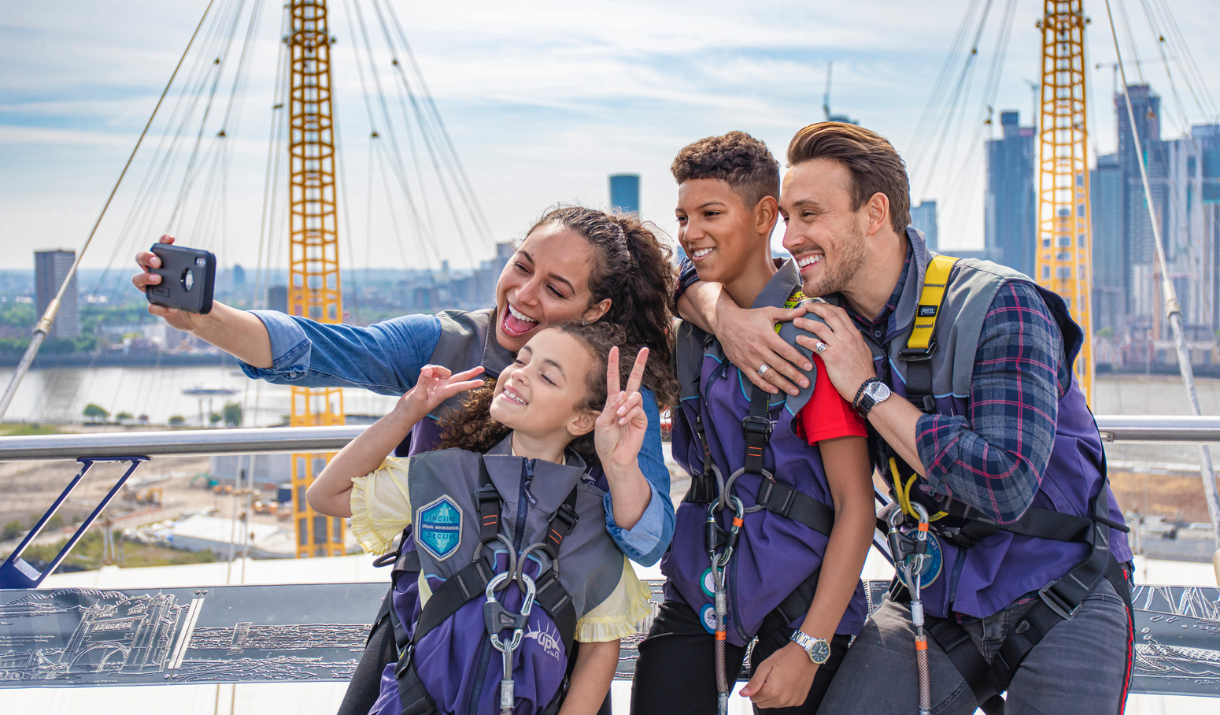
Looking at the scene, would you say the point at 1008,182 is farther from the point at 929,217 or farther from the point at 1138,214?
the point at 1138,214

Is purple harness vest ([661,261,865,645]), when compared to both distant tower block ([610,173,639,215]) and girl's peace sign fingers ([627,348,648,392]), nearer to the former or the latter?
girl's peace sign fingers ([627,348,648,392])

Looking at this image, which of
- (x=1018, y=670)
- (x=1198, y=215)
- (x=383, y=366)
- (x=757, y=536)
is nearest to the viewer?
(x=1018, y=670)

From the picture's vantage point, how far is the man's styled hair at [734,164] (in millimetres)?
2043

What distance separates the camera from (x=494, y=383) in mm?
1947

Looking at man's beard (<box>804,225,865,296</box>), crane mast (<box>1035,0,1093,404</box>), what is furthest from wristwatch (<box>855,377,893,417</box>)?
crane mast (<box>1035,0,1093,404</box>)

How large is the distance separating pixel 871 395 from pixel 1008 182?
99.1 meters

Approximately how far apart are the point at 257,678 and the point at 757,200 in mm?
1869

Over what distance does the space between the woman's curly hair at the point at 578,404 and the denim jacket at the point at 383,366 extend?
0.12m

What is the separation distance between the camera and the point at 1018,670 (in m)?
1.72

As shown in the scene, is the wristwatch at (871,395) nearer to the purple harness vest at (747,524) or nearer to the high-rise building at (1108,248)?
the purple harness vest at (747,524)

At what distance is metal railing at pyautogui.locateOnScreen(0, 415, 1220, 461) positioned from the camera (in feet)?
7.80

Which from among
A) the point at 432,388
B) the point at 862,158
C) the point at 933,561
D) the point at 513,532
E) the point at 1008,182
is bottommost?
the point at 933,561

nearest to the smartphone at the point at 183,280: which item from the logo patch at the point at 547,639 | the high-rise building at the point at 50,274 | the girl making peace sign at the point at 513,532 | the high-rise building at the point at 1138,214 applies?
the girl making peace sign at the point at 513,532

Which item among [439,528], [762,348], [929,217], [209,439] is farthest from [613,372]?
[929,217]
